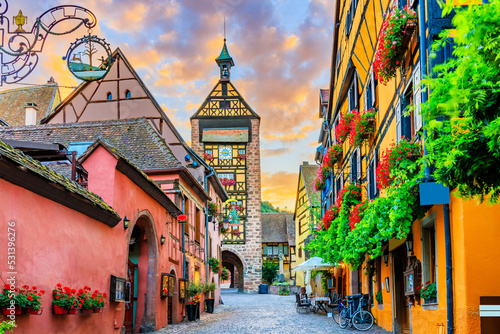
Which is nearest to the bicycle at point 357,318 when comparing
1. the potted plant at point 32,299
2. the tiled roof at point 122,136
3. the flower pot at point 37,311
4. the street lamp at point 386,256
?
the street lamp at point 386,256

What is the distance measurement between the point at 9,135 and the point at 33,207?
12046 mm

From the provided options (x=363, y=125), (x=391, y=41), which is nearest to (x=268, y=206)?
(x=363, y=125)

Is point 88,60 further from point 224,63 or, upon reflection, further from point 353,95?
point 224,63

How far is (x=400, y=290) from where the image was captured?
13.7m

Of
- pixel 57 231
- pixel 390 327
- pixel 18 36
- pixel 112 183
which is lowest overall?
pixel 390 327

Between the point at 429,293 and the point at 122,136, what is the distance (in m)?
11.5

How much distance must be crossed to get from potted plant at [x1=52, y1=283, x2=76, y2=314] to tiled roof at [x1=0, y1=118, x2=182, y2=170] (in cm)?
932

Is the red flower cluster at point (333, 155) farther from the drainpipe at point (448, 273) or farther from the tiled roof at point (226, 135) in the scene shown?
the tiled roof at point (226, 135)

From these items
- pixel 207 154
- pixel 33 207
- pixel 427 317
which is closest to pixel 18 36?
pixel 33 207

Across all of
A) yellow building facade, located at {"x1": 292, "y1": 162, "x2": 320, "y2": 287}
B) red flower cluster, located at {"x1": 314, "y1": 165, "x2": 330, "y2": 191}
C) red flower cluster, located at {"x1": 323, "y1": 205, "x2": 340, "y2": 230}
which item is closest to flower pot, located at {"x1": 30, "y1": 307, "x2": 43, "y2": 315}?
red flower cluster, located at {"x1": 323, "y1": 205, "x2": 340, "y2": 230}

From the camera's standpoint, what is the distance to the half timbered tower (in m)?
44.8

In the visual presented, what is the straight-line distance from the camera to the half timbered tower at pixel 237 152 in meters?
44.8

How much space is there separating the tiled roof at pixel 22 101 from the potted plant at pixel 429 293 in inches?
881

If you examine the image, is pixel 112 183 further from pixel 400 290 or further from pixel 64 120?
pixel 64 120
